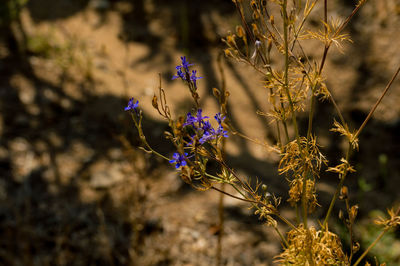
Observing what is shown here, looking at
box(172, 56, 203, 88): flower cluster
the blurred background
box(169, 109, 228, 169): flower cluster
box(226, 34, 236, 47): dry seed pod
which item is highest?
the blurred background

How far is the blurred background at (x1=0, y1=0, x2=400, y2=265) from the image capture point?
2.92 metres

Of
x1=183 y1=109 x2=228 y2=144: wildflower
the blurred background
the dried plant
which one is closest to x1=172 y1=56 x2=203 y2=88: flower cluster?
the dried plant

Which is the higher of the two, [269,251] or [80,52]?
[80,52]

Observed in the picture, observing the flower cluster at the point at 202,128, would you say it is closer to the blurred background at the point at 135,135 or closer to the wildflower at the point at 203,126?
the wildflower at the point at 203,126

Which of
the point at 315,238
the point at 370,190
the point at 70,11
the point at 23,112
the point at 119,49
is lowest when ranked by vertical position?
the point at 315,238

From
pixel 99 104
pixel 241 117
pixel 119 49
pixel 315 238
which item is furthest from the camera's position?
pixel 119 49

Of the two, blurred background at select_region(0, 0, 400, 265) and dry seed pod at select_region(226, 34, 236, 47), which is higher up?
blurred background at select_region(0, 0, 400, 265)

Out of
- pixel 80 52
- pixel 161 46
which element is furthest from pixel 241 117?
pixel 80 52

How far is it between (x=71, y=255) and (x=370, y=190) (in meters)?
3.15

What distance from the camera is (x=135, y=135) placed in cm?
212

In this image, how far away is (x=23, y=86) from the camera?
474 cm

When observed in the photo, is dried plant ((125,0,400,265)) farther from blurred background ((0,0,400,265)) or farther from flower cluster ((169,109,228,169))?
blurred background ((0,0,400,265))

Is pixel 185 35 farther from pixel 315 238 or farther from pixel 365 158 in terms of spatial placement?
pixel 315 238

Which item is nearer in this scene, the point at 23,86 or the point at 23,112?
the point at 23,112
